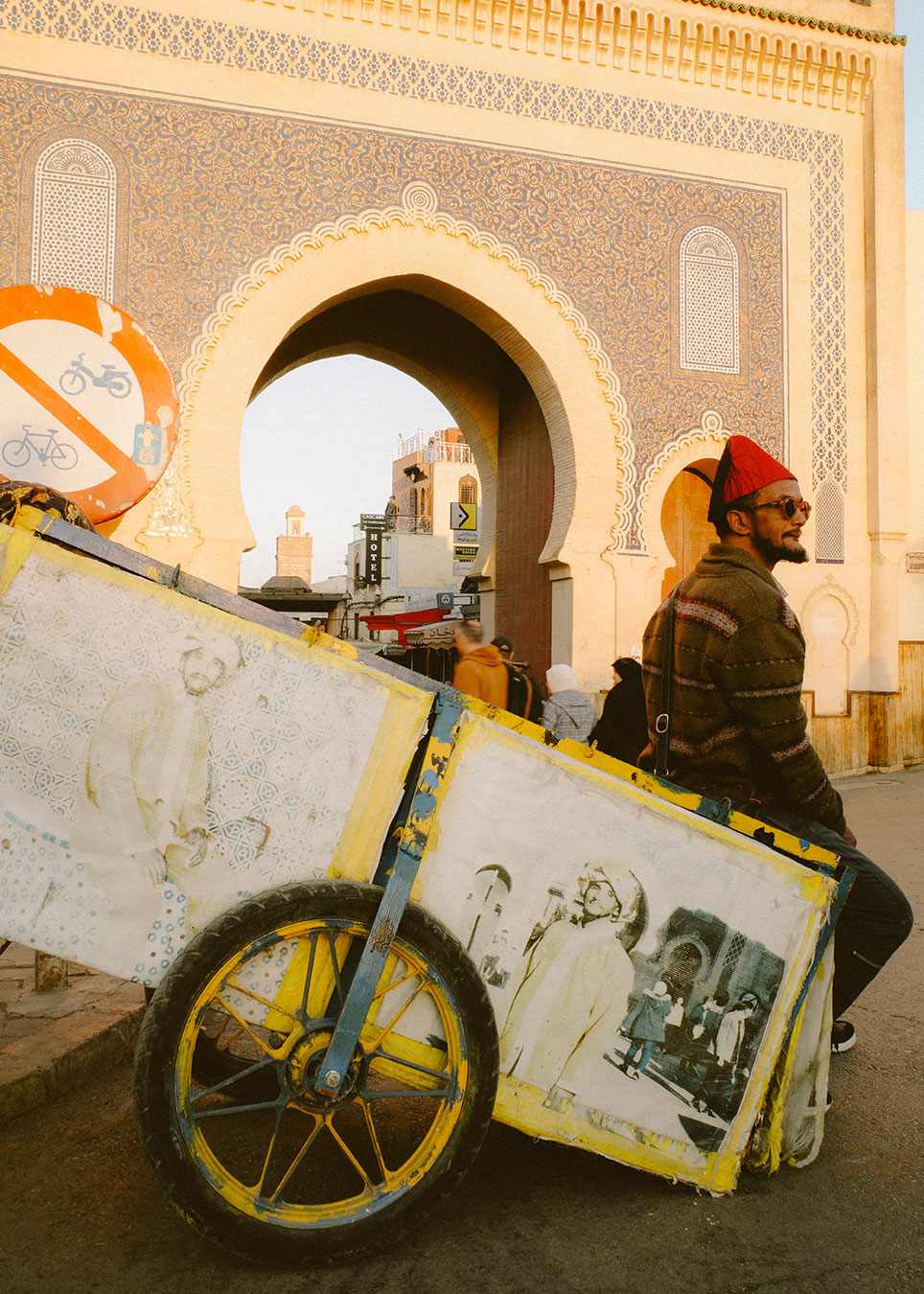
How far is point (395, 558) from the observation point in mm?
39844

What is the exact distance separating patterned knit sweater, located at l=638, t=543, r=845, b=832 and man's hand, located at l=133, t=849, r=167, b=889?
140 centimetres

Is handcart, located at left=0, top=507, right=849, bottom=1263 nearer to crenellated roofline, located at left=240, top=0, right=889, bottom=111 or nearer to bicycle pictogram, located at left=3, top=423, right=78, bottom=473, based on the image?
bicycle pictogram, located at left=3, top=423, right=78, bottom=473

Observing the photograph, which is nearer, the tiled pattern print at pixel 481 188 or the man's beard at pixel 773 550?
the man's beard at pixel 773 550

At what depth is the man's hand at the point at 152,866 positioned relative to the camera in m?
1.91

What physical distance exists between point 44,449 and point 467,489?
4158 cm

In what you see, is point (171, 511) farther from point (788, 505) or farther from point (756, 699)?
point (756, 699)

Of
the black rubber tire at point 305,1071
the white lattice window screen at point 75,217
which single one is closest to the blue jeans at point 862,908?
the black rubber tire at point 305,1071

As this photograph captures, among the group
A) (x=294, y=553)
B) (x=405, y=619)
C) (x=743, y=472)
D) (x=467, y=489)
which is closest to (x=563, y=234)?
(x=743, y=472)

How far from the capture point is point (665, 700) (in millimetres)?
2725

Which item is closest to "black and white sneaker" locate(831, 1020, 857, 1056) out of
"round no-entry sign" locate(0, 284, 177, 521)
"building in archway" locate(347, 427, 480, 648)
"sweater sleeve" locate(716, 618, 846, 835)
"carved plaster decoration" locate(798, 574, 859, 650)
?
"sweater sleeve" locate(716, 618, 846, 835)

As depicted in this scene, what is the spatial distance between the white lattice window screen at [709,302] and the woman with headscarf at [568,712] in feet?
14.3

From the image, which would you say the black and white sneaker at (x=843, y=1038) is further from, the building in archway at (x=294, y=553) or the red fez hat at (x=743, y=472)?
the building in archway at (x=294, y=553)

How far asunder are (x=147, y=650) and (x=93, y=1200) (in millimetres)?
1302

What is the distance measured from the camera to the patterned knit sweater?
98.3 inches
